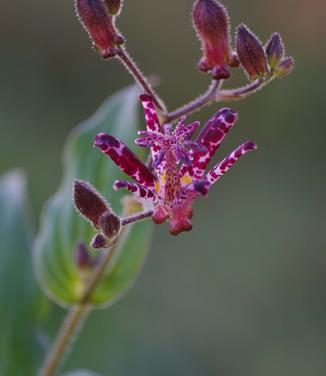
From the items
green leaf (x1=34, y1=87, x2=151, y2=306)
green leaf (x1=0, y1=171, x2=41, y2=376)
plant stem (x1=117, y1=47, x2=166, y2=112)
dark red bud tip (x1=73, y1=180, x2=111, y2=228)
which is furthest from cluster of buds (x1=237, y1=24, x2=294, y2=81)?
green leaf (x1=0, y1=171, x2=41, y2=376)

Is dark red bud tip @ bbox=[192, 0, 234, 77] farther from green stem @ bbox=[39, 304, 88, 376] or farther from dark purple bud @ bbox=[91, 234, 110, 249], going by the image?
green stem @ bbox=[39, 304, 88, 376]

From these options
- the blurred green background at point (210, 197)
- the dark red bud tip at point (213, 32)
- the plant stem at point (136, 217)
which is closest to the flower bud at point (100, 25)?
the dark red bud tip at point (213, 32)

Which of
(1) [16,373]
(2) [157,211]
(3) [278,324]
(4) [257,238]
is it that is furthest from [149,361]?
(2) [157,211]

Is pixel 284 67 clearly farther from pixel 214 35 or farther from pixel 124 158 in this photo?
pixel 124 158

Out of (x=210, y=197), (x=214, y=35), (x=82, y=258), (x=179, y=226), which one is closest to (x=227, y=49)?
(x=214, y=35)

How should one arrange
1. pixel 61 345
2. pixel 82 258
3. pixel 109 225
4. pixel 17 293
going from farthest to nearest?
pixel 17 293, pixel 82 258, pixel 61 345, pixel 109 225

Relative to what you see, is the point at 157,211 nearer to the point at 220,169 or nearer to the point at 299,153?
the point at 220,169
